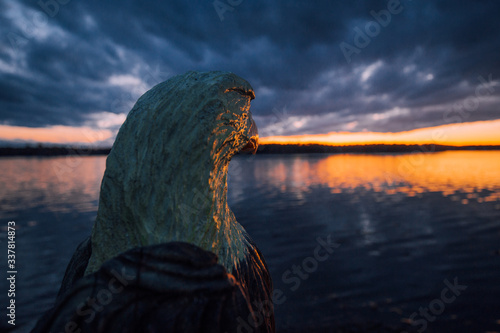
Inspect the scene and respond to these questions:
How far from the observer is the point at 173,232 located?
150cm

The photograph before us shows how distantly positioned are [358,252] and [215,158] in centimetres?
1038

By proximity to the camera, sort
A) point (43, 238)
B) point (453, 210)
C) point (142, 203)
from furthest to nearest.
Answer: point (453, 210) < point (43, 238) < point (142, 203)

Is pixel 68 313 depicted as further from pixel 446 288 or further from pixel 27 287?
pixel 27 287

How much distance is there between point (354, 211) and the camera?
17328 millimetres

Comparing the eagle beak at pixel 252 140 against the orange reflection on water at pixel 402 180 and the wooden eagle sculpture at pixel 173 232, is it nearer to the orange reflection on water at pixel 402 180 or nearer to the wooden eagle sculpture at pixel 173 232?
the wooden eagle sculpture at pixel 173 232

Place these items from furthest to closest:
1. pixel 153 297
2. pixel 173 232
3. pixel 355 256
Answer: pixel 355 256
pixel 173 232
pixel 153 297

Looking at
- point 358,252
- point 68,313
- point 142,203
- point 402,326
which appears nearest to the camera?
point 68,313

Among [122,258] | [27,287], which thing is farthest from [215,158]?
[27,287]

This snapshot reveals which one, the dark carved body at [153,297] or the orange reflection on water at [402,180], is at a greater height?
the dark carved body at [153,297]

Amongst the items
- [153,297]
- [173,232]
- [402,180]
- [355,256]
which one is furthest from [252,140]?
[402,180]

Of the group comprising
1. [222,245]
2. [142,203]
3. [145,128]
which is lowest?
[222,245]

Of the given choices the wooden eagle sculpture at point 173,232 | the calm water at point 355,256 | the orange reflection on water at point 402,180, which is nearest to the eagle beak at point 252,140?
the wooden eagle sculpture at point 173,232

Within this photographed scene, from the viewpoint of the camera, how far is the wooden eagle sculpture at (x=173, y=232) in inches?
39.9

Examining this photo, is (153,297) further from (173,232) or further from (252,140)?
(252,140)
